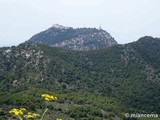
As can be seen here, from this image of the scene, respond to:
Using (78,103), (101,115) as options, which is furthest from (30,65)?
(101,115)

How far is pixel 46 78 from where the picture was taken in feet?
611

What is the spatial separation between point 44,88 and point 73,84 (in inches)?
1099

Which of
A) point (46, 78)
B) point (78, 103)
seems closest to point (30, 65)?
point (46, 78)

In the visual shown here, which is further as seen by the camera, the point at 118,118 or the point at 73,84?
the point at 73,84

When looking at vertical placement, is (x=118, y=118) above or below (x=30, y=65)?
below

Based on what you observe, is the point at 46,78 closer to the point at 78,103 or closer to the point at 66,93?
the point at 66,93

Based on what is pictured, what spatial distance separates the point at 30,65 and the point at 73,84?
2661 centimetres

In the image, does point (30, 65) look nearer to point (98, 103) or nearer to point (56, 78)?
point (56, 78)

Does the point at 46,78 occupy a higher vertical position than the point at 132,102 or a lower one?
higher

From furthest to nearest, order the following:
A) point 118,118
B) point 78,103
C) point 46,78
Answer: point 46,78, point 78,103, point 118,118

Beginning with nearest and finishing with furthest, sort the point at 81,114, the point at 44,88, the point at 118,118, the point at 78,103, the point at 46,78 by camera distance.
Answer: the point at 81,114 → the point at 118,118 → the point at 78,103 → the point at 44,88 → the point at 46,78

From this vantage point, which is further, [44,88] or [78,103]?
[44,88]

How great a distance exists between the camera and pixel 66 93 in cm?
17275

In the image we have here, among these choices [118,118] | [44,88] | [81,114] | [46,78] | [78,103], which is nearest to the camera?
[81,114]
